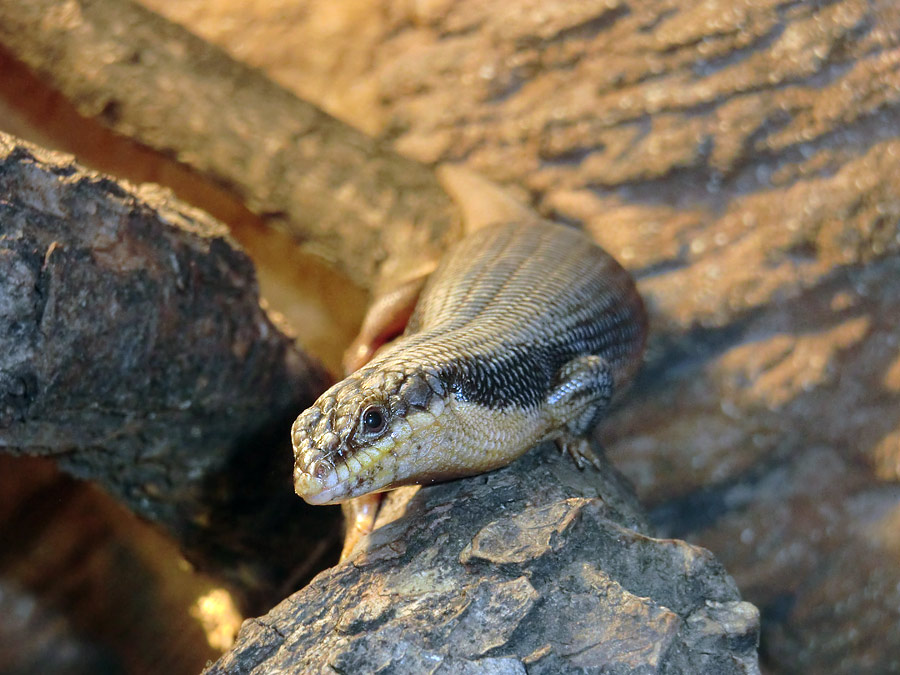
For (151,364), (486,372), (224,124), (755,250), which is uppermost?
(224,124)

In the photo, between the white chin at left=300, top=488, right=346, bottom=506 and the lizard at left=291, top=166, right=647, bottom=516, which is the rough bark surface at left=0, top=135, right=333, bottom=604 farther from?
the white chin at left=300, top=488, right=346, bottom=506

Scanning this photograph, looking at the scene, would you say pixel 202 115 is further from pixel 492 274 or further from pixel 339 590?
pixel 339 590

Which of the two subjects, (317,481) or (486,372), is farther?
(486,372)

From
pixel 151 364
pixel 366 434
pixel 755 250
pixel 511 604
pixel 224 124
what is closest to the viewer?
pixel 511 604

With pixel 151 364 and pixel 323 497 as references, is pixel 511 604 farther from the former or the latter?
pixel 151 364

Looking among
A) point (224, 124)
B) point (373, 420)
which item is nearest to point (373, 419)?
point (373, 420)

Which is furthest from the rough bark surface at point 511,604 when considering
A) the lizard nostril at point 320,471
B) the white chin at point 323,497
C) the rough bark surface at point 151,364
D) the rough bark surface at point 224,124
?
the rough bark surface at point 224,124

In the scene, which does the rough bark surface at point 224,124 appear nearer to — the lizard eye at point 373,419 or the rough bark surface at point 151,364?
the rough bark surface at point 151,364

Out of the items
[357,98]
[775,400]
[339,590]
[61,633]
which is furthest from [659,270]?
[61,633]

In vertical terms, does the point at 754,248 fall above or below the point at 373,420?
below
